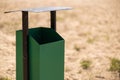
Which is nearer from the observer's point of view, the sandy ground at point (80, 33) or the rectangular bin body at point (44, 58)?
the rectangular bin body at point (44, 58)

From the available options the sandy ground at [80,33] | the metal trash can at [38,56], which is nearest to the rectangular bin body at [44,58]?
the metal trash can at [38,56]

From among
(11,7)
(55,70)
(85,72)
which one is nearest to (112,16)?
(11,7)

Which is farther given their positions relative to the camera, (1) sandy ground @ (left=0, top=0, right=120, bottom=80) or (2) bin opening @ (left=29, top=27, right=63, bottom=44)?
(1) sandy ground @ (left=0, top=0, right=120, bottom=80)

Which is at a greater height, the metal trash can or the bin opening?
the bin opening

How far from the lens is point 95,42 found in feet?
25.3

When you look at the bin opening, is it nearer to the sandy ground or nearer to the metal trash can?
the metal trash can

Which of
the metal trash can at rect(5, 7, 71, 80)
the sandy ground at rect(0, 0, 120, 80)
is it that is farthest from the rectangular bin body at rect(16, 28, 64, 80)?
the sandy ground at rect(0, 0, 120, 80)

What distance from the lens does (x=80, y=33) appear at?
27.7ft

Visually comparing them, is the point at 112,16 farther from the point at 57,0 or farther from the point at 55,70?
the point at 55,70

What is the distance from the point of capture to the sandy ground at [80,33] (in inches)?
225

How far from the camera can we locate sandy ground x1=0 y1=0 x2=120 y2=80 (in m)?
5.71

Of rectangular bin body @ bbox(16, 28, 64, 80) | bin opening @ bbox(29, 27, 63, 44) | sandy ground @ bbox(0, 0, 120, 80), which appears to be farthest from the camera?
sandy ground @ bbox(0, 0, 120, 80)

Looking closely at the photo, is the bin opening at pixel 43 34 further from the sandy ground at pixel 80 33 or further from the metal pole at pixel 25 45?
the sandy ground at pixel 80 33

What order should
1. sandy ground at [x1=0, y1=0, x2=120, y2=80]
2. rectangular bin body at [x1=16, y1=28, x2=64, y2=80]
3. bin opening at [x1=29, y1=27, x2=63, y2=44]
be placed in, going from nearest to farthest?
1. rectangular bin body at [x1=16, y1=28, x2=64, y2=80]
2. bin opening at [x1=29, y1=27, x2=63, y2=44]
3. sandy ground at [x1=0, y1=0, x2=120, y2=80]
